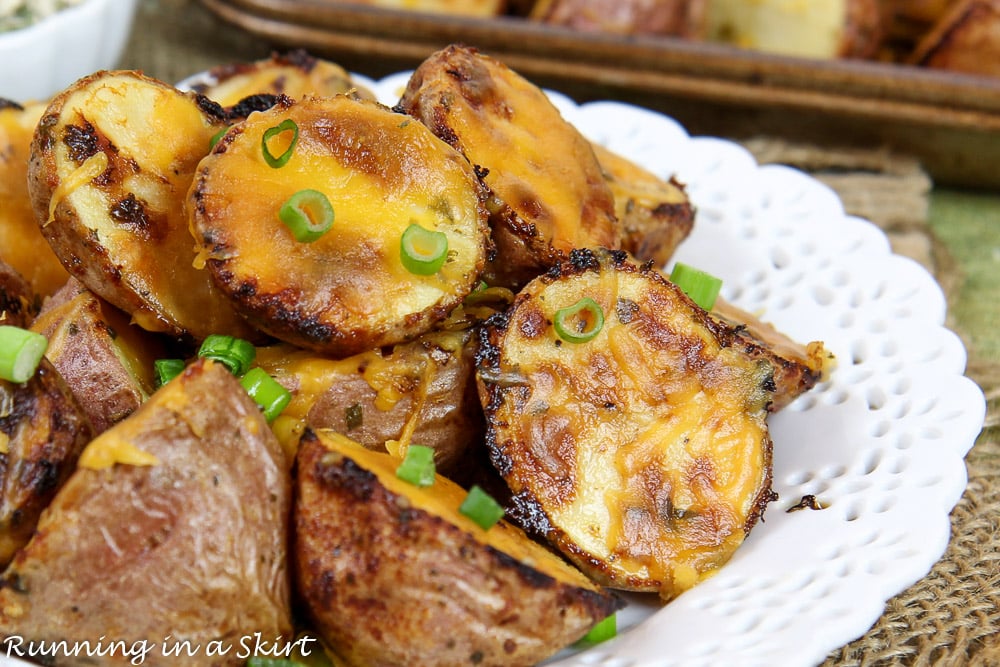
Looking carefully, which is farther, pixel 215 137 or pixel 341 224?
pixel 215 137

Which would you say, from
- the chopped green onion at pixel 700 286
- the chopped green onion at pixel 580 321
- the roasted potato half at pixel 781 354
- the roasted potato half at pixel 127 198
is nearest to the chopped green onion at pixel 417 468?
the chopped green onion at pixel 580 321

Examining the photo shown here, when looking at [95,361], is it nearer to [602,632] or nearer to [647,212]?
[602,632]

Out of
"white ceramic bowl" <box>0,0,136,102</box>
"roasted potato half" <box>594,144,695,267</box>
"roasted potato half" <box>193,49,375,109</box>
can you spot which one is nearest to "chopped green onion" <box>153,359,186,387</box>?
"roasted potato half" <box>193,49,375,109</box>

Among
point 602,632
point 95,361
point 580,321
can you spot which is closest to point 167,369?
point 95,361

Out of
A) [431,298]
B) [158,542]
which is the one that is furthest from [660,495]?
[158,542]

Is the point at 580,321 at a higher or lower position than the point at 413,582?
higher

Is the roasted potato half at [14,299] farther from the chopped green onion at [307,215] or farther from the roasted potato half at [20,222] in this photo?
the chopped green onion at [307,215]
